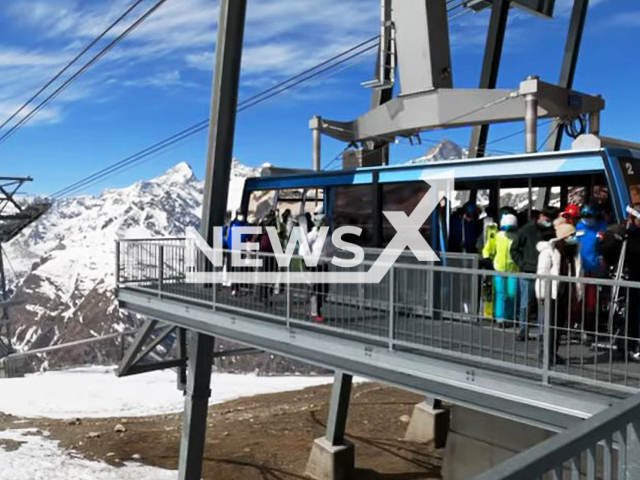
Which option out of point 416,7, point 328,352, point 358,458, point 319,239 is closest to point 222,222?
point 319,239

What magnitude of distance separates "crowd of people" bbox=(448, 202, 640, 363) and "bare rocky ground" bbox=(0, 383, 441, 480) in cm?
941

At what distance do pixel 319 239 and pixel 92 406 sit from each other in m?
16.8

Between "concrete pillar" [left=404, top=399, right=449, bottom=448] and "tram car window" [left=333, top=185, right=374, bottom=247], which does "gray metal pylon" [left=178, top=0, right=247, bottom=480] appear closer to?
"tram car window" [left=333, top=185, right=374, bottom=247]

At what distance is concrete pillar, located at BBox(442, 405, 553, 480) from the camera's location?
1030 cm

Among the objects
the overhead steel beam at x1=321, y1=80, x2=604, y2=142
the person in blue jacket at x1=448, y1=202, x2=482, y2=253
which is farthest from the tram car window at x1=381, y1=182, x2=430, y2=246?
the overhead steel beam at x1=321, y1=80, x2=604, y2=142

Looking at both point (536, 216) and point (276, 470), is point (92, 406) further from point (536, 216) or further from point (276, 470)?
point (536, 216)

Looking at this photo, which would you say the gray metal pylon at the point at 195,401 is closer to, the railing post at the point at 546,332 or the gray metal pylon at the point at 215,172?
the gray metal pylon at the point at 215,172

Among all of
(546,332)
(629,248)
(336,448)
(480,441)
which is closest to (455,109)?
(629,248)

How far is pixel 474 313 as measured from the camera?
23.2ft

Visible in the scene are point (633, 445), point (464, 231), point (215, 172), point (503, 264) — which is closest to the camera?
point (633, 445)

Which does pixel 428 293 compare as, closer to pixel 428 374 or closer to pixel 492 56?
pixel 428 374

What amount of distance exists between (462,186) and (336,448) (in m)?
7.84

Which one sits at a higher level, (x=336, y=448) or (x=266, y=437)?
(x=336, y=448)

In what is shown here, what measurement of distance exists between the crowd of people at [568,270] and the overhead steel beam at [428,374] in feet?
1.48
